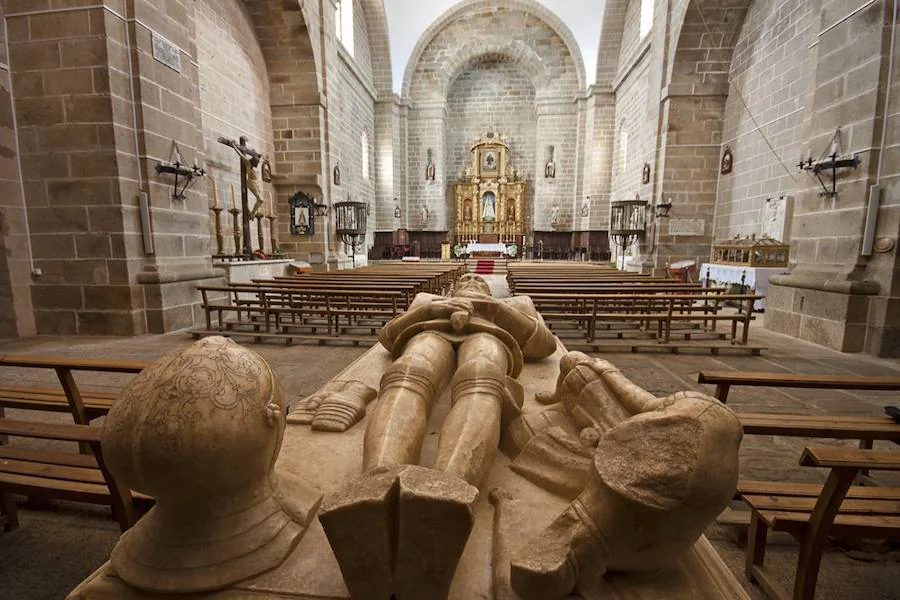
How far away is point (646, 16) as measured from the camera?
42.1 feet

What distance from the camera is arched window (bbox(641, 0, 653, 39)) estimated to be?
12.7 m

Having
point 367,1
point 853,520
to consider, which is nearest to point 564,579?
point 853,520

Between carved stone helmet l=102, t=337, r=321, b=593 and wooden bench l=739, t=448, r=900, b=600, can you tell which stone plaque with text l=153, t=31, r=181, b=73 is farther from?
wooden bench l=739, t=448, r=900, b=600

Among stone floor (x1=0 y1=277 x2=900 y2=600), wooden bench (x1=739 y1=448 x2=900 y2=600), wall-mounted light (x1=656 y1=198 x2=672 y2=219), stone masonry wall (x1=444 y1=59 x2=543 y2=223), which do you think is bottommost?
stone floor (x1=0 y1=277 x2=900 y2=600)

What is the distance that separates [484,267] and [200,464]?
12598 mm

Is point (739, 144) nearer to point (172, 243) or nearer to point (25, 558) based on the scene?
point (172, 243)

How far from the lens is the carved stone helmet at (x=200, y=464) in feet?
2.94

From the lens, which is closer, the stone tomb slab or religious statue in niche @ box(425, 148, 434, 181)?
the stone tomb slab

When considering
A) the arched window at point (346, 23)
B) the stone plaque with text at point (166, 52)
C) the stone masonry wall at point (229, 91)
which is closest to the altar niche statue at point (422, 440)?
the stone plaque with text at point (166, 52)

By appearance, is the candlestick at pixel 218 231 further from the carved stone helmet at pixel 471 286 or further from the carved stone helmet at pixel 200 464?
the carved stone helmet at pixel 200 464

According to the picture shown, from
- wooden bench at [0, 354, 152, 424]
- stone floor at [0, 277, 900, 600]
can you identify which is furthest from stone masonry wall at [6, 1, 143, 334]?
wooden bench at [0, 354, 152, 424]

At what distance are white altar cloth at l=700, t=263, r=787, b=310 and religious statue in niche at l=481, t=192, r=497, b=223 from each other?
11266mm

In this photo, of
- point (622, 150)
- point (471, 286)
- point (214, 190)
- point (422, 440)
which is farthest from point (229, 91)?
point (622, 150)

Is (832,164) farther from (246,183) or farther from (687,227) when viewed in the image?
(246,183)
